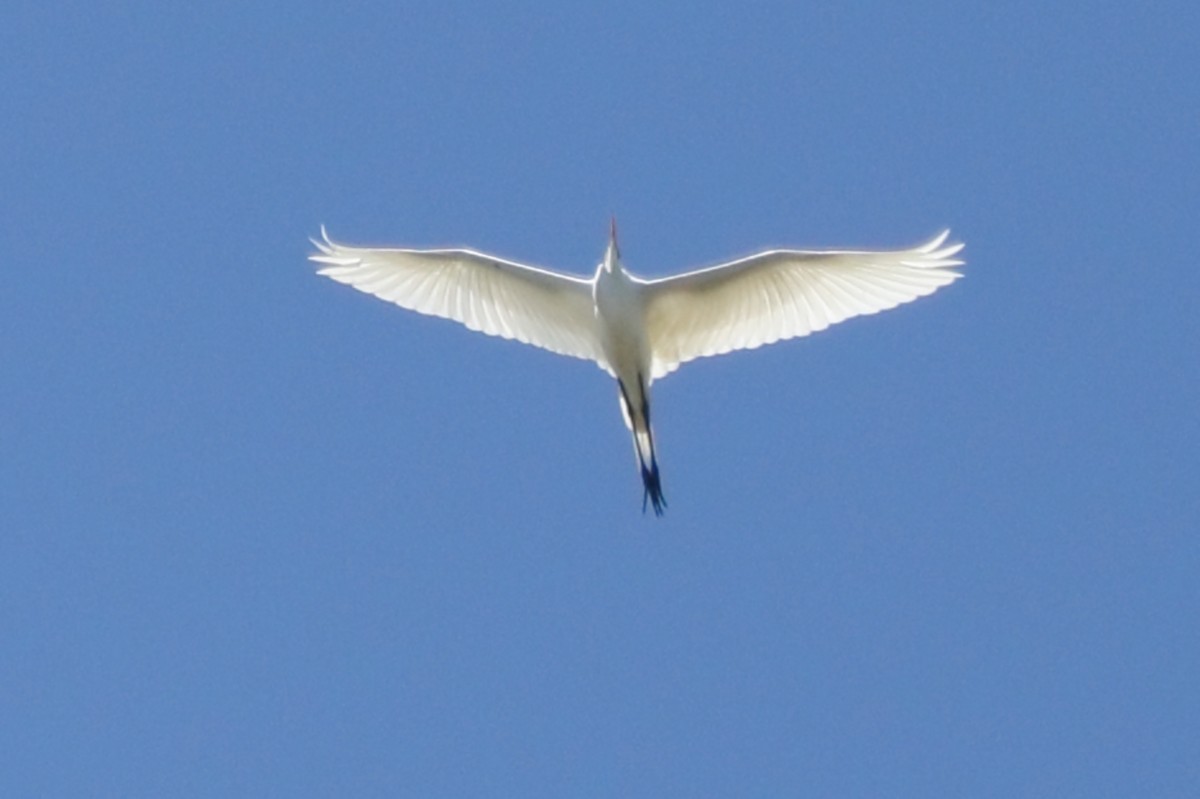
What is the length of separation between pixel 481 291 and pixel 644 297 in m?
1.18

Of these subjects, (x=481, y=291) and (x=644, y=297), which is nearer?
(x=644, y=297)

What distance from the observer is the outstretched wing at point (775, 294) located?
19.0 metres

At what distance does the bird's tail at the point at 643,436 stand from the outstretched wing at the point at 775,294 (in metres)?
0.25

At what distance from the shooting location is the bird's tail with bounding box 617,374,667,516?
19.5m

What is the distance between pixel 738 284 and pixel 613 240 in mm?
807

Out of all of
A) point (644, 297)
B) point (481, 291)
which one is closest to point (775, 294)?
point (644, 297)

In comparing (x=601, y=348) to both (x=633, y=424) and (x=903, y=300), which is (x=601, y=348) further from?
(x=903, y=300)

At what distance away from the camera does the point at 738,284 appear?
1928 centimetres

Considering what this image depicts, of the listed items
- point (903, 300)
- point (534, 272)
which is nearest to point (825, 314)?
point (903, 300)

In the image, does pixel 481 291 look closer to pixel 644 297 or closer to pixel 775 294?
pixel 644 297

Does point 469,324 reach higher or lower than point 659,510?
higher

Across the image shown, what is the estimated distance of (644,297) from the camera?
19.2m

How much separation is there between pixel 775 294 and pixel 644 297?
836 millimetres

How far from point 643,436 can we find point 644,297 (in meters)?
0.91
